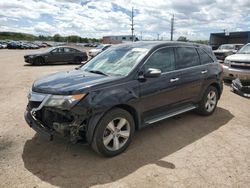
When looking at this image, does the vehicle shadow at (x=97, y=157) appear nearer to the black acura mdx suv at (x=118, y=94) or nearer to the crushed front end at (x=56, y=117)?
the black acura mdx suv at (x=118, y=94)

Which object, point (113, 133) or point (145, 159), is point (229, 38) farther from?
point (113, 133)

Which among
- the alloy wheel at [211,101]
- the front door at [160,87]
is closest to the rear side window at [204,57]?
the alloy wheel at [211,101]

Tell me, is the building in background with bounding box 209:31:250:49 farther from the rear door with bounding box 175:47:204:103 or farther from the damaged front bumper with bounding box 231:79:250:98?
the rear door with bounding box 175:47:204:103

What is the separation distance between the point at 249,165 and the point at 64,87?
305 centimetres

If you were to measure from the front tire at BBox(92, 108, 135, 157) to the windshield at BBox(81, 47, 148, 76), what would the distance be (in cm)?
77

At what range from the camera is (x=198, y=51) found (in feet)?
19.2

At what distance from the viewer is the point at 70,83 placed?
12.8 ft

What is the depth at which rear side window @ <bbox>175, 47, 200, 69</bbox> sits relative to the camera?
5168mm

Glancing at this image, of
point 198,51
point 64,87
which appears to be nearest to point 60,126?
point 64,87

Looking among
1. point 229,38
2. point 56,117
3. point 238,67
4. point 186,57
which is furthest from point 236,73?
point 229,38

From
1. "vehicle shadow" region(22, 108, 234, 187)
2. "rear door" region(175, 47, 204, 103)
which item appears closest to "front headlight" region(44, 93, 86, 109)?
"vehicle shadow" region(22, 108, 234, 187)

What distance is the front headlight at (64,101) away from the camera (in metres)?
3.55

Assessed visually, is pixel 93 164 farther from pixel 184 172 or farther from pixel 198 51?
pixel 198 51

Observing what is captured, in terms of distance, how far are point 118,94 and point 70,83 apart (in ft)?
2.52
